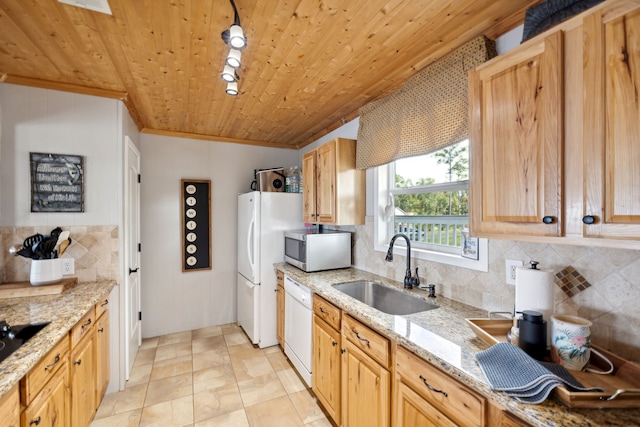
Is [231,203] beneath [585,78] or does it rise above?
beneath

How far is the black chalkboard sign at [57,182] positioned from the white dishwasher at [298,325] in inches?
71.9

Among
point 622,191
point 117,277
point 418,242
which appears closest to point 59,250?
point 117,277

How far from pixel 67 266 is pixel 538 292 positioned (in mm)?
2977

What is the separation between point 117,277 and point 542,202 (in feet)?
9.36

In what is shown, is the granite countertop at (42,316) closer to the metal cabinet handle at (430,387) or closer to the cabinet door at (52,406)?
the cabinet door at (52,406)

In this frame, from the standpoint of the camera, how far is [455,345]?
119 cm

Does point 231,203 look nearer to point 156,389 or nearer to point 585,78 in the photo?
point 156,389

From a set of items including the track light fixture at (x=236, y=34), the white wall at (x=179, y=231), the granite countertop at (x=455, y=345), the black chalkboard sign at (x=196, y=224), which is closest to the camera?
the granite countertop at (x=455, y=345)

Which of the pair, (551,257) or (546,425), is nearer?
(546,425)

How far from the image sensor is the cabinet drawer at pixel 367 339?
4.74ft

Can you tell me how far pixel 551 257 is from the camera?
131cm

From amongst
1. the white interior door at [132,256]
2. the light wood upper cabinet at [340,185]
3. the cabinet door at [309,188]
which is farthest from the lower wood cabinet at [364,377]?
the white interior door at [132,256]

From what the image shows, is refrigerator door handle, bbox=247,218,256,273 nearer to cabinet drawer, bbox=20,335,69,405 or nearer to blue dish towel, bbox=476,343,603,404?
cabinet drawer, bbox=20,335,69,405

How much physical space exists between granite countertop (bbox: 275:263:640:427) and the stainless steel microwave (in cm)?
45
